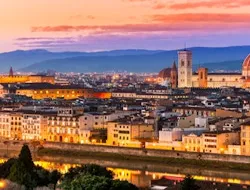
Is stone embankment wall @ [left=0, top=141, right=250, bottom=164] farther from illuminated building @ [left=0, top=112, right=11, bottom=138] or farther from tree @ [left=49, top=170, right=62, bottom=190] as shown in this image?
tree @ [left=49, top=170, right=62, bottom=190]

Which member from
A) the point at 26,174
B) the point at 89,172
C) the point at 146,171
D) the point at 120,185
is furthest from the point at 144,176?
the point at 120,185

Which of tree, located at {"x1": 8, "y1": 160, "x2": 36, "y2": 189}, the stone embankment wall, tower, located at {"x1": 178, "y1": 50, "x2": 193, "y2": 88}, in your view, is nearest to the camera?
tree, located at {"x1": 8, "y1": 160, "x2": 36, "y2": 189}

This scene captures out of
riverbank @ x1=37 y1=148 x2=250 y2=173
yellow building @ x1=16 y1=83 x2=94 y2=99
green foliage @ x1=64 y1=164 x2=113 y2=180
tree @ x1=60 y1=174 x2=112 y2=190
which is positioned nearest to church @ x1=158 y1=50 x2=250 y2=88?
yellow building @ x1=16 y1=83 x2=94 y2=99

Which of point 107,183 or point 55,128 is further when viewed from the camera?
point 55,128

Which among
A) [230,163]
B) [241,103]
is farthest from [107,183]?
[241,103]

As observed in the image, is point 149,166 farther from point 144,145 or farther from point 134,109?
point 134,109

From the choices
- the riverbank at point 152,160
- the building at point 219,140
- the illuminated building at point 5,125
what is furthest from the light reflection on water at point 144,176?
the illuminated building at point 5,125

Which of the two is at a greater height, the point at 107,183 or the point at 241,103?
the point at 241,103

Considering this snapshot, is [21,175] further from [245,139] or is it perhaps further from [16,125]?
[16,125]
